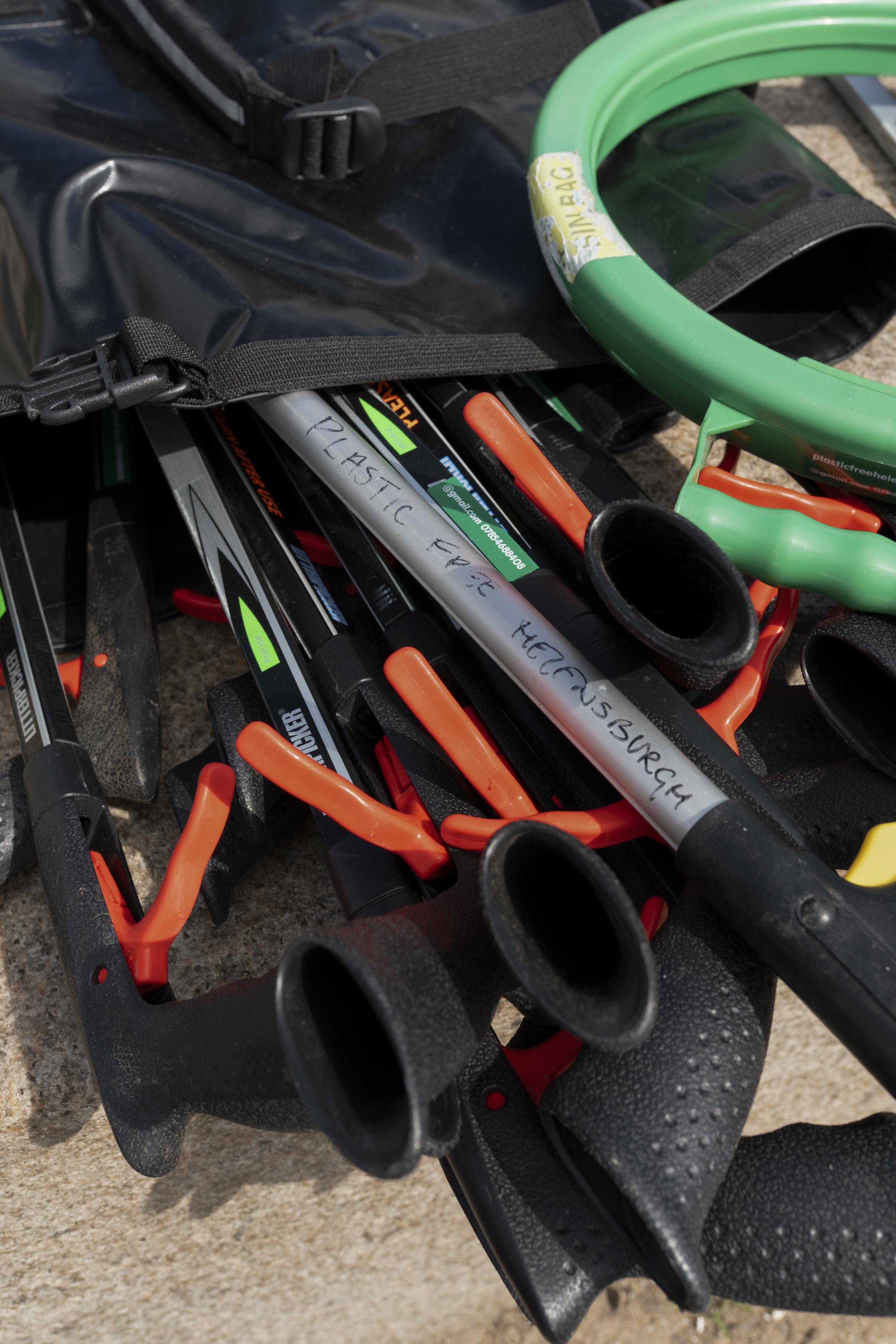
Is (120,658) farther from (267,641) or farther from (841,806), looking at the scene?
(841,806)

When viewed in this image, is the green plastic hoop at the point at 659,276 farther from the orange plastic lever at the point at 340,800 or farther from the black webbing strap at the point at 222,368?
the orange plastic lever at the point at 340,800

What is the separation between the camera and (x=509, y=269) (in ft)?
3.86

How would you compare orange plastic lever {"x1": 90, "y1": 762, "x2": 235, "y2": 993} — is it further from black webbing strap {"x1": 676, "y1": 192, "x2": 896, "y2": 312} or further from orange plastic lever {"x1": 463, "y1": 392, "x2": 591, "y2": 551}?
black webbing strap {"x1": 676, "y1": 192, "x2": 896, "y2": 312}

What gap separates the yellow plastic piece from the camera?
708 millimetres

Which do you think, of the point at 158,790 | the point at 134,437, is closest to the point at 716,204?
the point at 134,437

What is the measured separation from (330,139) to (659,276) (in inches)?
17.1

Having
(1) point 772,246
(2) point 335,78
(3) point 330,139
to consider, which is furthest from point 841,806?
(2) point 335,78

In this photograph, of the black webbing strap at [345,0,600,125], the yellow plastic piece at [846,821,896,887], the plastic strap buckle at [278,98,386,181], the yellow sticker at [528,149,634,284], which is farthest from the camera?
the black webbing strap at [345,0,600,125]

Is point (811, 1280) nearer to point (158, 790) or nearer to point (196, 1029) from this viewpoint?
point (196, 1029)

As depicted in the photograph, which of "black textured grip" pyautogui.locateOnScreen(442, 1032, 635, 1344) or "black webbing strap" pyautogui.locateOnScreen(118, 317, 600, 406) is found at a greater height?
"black webbing strap" pyautogui.locateOnScreen(118, 317, 600, 406)

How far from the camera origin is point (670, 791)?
0.73 m

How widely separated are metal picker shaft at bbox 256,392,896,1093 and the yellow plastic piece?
30 millimetres

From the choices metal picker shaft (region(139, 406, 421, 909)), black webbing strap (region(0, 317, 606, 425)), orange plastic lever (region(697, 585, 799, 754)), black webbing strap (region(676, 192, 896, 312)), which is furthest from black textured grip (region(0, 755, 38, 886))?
black webbing strap (region(676, 192, 896, 312))

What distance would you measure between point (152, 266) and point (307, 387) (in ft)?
0.78
